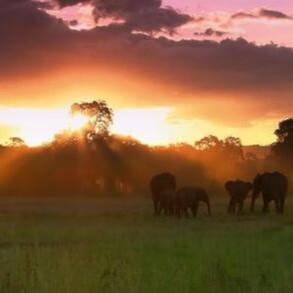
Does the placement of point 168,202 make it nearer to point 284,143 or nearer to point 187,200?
point 187,200

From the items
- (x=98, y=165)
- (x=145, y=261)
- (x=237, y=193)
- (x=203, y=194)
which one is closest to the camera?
(x=145, y=261)

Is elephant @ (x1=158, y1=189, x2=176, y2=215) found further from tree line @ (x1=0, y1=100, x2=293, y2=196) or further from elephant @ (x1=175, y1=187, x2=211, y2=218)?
tree line @ (x1=0, y1=100, x2=293, y2=196)

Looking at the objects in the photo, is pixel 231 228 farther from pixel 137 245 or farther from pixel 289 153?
pixel 289 153

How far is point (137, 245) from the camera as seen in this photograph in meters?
17.5

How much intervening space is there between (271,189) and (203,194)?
4.37 metres

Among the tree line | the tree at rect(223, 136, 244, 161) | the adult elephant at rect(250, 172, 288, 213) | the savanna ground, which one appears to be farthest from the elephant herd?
the tree at rect(223, 136, 244, 161)

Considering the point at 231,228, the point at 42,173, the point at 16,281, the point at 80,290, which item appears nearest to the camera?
the point at 80,290

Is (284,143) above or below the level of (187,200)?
above

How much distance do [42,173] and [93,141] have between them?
265 inches

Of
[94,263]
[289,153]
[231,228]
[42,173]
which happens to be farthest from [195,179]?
[94,263]

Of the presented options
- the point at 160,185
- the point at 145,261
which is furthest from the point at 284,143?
the point at 145,261

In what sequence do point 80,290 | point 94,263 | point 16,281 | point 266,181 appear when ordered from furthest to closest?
1. point 266,181
2. point 94,263
3. point 16,281
4. point 80,290

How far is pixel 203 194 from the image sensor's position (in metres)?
37.0

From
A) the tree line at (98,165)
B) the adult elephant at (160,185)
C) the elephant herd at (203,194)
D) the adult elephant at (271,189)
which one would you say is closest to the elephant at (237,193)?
the elephant herd at (203,194)
